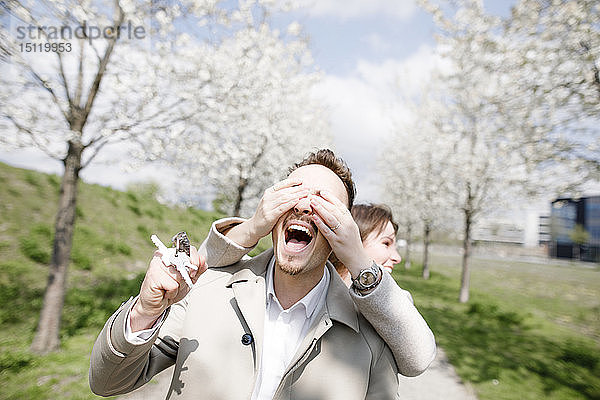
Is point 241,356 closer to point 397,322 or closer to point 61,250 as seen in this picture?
point 397,322

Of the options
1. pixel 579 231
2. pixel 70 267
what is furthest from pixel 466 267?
pixel 579 231

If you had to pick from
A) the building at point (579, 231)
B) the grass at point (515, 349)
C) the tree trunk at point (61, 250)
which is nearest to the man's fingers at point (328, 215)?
the tree trunk at point (61, 250)

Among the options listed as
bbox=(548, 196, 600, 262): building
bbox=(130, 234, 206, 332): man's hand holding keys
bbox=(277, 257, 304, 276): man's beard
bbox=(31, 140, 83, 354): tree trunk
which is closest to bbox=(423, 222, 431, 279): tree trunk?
bbox=(31, 140, 83, 354): tree trunk

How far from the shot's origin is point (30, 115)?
5145 mm

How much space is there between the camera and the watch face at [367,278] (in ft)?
4.99

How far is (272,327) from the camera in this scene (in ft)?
5.74

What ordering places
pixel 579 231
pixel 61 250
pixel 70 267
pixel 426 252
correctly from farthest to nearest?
pixel 579 231 → pixel 426 252 → pixel 70 267 → pixel 61 250

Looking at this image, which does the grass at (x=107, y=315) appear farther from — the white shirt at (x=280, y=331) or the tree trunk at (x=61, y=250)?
the white shirt at (x=280, y=331)

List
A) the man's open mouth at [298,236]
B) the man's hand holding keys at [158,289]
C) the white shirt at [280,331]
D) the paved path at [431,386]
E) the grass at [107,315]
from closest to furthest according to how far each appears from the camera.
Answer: the man's hand holding keys at [158,289], the white shirt at [280,331], the man's open mouth at [298,236], the paved path at [431,386], the grass at [107,315]

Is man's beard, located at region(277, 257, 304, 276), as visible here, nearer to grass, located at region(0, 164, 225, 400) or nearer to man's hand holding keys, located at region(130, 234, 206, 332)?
man's hand holding keys, located at region(130, 234, 206, 332)

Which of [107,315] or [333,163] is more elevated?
[333,163]

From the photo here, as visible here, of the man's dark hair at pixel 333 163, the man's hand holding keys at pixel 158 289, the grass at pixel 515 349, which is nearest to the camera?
the man's hand holding keys at pixel 158 289

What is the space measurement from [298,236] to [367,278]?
1.46 ft

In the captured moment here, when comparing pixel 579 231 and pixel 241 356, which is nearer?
pixel 241 356
